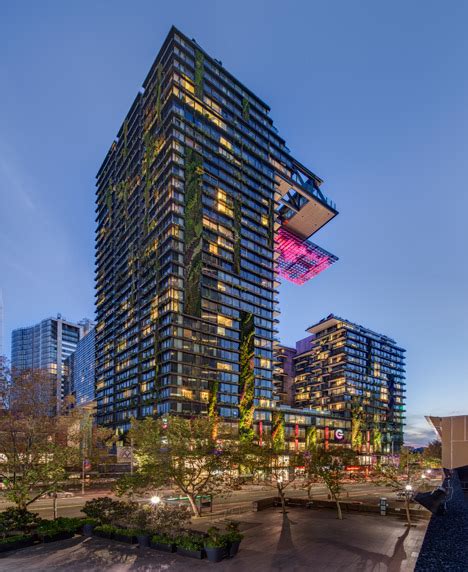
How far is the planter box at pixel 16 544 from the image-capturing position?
956 inches

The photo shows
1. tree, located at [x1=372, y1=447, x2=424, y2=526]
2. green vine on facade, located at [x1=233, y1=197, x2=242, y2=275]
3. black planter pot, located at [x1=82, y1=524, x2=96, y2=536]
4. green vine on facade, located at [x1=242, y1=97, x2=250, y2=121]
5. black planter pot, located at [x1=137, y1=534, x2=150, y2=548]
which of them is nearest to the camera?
black planter pot, located at [x1=137, y1=534, x2=150, y2=548]

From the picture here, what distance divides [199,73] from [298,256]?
72.1 meters

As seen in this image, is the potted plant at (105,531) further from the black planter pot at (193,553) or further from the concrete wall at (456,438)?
the concrete wall at (456,438)

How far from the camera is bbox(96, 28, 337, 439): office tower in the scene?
114 metres

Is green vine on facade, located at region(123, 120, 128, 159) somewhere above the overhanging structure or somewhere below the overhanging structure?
above

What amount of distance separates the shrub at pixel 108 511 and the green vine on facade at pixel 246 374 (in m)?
82.2

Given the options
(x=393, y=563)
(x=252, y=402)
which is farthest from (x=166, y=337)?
(x=393, y=563)

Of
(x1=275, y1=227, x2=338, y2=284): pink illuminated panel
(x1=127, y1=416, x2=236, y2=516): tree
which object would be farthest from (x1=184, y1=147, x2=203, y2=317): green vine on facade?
(x1=127, y1=416, x2=236, y2=516): tree

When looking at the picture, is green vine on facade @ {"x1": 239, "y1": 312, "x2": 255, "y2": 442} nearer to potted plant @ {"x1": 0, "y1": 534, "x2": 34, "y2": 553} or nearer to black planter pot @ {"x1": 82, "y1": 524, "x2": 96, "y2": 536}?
black planter pot @ {"x1": 82, "y1": 524, "x2": 96, "y2": 536}

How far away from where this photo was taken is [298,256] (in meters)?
161

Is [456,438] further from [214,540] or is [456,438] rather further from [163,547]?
[163,547]

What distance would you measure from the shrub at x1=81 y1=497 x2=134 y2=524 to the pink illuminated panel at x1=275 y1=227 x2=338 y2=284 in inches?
5128

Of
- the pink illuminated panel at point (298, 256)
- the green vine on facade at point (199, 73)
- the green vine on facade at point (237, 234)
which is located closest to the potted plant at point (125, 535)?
the green vine on facade at point (237, 234)

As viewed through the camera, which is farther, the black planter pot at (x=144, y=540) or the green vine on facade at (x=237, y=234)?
the green vine on facade at (x=237, y=234)
